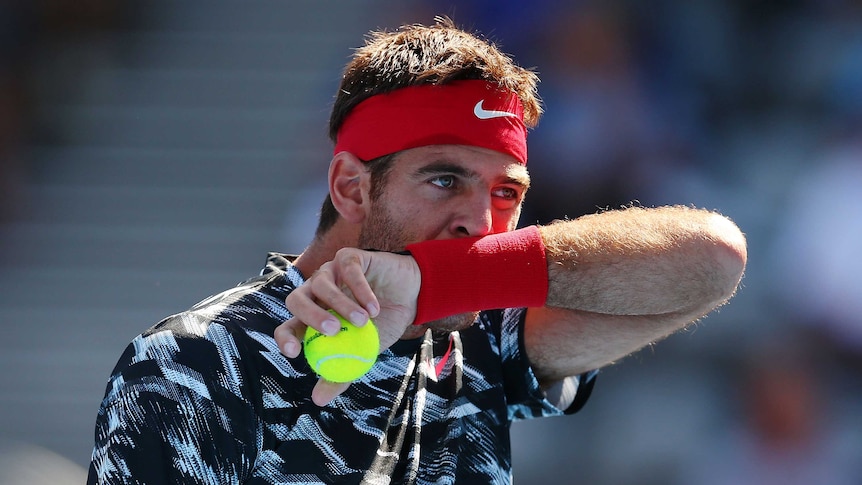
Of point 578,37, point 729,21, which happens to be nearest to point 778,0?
point 729,21

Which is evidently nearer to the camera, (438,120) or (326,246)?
(438,120)

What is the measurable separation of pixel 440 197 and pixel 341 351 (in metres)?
0.81

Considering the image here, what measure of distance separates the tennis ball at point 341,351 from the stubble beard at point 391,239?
0.61 meters

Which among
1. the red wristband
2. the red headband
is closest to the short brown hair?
the red headband

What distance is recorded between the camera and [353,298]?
1942 mm

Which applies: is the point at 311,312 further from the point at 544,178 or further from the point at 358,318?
the point at 544,178

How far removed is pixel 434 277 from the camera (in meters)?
2.17

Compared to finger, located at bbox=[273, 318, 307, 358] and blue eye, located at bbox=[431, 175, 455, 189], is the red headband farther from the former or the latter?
finger, located at bbox=[273, 318, 307, 358]

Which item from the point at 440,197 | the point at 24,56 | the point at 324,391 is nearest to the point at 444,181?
the point at 440,197

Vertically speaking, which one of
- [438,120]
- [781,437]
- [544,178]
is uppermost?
[438,120]

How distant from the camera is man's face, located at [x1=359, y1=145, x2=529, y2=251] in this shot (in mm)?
2539

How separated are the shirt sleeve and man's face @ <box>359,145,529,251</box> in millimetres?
599

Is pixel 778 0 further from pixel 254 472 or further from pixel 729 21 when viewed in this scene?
pixel 254 472

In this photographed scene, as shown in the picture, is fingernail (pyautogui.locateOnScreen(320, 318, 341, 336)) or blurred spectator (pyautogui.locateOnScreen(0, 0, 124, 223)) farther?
blurred spectator (pyautogui.locateOnScreen(0, 0, 124, 223))
